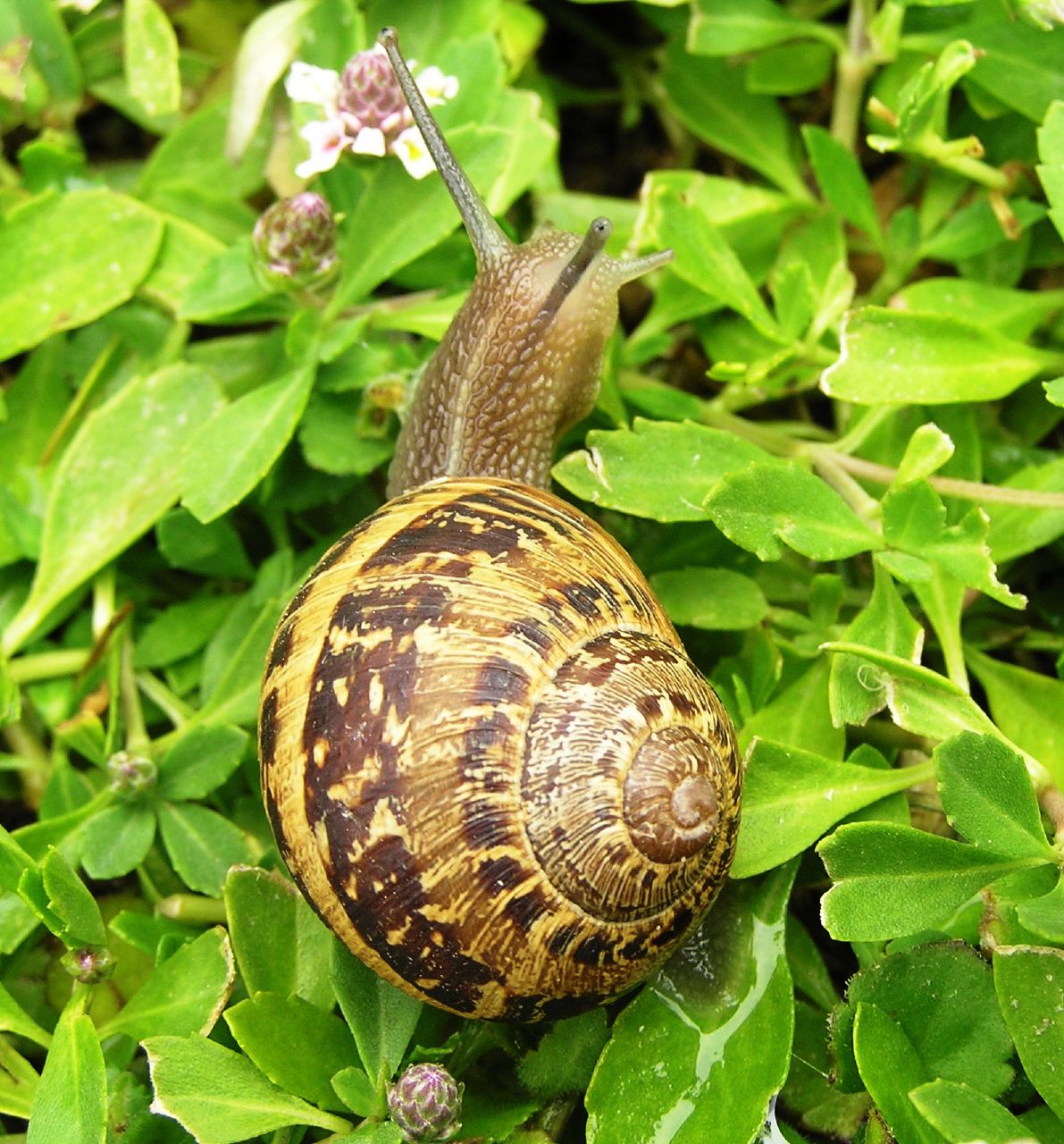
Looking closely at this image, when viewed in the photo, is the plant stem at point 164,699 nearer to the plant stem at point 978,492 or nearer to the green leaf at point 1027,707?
the plant stem at point 978,492

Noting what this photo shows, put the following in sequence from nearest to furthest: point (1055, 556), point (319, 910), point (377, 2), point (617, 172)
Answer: point (319, 910)
point (1055, 556)
point (377, 2)
point (617, 172)

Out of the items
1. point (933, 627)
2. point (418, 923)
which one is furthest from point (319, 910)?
point (933, 627)

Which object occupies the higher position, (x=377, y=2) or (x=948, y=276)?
(x=377, y=2)

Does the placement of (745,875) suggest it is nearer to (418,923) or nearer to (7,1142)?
(418,923)

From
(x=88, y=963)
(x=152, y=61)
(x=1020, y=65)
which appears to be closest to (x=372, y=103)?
(x=152, y=61)

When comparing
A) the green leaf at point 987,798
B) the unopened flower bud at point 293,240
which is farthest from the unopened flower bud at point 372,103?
the green leaf at point 987,798

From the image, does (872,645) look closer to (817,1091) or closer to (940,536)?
(940,536)

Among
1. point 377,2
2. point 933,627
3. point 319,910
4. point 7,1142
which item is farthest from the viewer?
point 377,2
